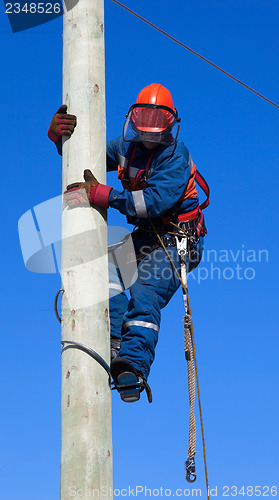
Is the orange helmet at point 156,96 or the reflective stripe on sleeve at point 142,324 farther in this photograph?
the orange helmet at point 156,96

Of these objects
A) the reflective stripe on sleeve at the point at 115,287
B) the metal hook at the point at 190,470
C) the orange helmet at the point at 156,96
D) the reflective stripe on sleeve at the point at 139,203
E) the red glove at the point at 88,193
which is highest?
the orange helmet at the point at 156,96

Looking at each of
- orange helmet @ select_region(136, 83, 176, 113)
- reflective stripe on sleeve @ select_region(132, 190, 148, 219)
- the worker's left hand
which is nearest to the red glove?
the worker's left hand

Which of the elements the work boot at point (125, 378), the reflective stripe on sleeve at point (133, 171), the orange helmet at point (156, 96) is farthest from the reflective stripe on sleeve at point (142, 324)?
the orange helmet at point (156, 96)

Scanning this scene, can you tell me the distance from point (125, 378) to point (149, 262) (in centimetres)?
87

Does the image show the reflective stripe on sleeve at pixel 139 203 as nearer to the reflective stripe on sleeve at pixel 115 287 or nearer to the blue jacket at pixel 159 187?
the blue jacket at pixel 159 187

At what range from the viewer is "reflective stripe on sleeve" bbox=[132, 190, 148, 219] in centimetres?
451

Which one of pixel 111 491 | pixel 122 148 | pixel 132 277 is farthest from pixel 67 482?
pixel 122 148

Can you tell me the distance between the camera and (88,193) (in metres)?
4.04

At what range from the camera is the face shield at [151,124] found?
4.81m

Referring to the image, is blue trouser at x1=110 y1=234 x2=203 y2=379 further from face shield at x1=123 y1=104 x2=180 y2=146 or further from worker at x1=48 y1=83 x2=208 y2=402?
face shield at x1=123 y1=104 x2=180 y2=146

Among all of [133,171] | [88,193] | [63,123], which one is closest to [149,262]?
[133,171]

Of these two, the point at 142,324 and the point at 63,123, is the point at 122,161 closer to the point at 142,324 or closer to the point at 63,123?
the point at 63,123

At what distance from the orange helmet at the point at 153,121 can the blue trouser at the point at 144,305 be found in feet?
2.28

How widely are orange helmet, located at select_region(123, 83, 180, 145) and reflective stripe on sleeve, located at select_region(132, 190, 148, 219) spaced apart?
0.44 meters
